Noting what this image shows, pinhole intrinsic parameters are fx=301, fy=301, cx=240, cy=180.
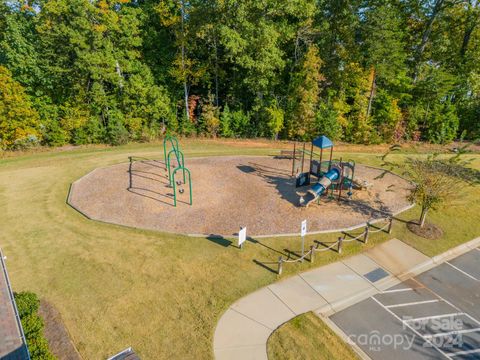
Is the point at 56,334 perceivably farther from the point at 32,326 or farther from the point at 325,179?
the point at 325,179

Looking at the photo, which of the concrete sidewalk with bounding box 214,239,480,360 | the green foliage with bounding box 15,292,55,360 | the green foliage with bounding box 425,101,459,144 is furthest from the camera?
the green foliage with bounding box 425,101,459,144

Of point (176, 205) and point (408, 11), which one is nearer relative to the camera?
point (176, 205)

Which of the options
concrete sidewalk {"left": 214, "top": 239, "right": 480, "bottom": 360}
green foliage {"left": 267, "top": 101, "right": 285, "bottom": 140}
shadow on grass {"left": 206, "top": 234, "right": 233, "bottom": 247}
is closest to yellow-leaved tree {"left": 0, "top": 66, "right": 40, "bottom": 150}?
green foliage {"left": 267, "top": 101, "right": 285, "bottom": 140}

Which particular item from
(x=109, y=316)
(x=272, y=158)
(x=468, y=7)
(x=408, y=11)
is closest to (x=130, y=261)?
(x=109, y=316)

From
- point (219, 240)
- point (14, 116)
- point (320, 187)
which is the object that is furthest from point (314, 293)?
point (14, 116)

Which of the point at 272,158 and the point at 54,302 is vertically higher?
the point at 272,158

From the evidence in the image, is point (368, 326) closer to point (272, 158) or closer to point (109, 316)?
point (109, 316)

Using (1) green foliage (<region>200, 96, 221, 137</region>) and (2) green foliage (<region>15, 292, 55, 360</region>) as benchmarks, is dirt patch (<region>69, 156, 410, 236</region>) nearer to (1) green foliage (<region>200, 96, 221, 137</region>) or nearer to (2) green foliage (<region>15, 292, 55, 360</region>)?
(2) green foliage (<region>15, 292, 55, 360</region>)

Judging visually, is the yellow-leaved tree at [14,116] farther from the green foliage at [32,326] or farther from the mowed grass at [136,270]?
the green foliage at [32,326]
